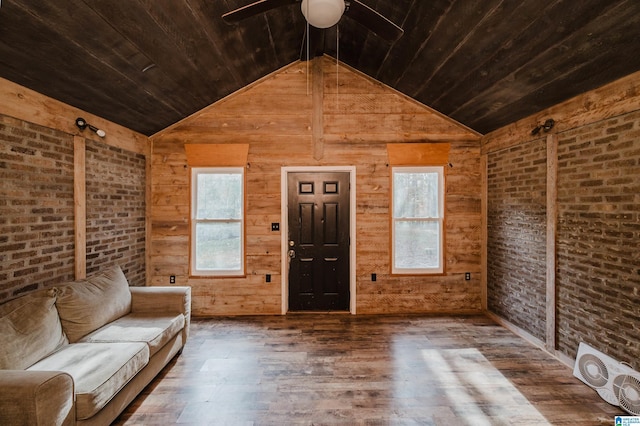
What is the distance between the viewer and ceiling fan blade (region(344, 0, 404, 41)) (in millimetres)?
1968

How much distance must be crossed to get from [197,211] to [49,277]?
5.99 feet

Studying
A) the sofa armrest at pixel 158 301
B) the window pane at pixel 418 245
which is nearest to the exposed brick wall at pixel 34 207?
the sofa armrest at pixel 158 301

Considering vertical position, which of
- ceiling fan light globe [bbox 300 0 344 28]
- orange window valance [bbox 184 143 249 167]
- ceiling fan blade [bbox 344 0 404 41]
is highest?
ceiling fan blade [bbox 344 0 404 41]

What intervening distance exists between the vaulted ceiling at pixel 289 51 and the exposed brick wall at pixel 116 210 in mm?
478

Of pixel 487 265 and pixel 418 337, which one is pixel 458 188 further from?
pixel 418 337

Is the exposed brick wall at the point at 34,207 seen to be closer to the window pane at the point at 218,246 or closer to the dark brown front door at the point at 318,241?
the window pane at the point at 218,246

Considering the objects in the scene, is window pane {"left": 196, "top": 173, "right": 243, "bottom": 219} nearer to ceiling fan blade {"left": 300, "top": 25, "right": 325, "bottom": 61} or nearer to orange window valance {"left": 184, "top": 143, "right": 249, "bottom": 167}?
orange window valance {"left": 184, "top": 143, "right": 249, "bottom": 167}

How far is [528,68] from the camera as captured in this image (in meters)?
2.69

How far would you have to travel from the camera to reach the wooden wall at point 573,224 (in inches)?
93.9

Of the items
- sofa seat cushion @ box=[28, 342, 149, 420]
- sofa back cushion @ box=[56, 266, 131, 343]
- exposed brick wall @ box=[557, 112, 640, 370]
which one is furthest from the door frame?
exposed brick wall @ box=[557, 112, 640, 370]

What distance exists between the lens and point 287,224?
4285mm

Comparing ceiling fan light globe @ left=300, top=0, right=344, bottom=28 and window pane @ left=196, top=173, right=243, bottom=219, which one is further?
window pane @ left=196, top=173, right=243, bottom=219

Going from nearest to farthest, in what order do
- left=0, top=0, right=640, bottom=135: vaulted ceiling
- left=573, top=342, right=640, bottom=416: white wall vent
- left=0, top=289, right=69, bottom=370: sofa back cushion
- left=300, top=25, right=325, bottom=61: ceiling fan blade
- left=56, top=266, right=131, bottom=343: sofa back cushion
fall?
left=0, top=289, right=69, bottom=370: sofa back cushion, left=0, top=0, right=640, bottom=135: vaulted ceiling, left=573, top=342, right=640, bottom=416: white wall vent, left=56, top=266, right=131, bottom=343: sofa back cushion, left=300, top=25, right=325, bottom=61: ceiling fan blade

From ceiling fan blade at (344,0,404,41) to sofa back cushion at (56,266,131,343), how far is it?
10.2 feet
